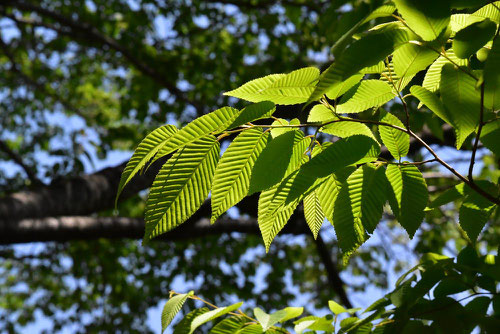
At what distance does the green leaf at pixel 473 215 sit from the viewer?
116cm

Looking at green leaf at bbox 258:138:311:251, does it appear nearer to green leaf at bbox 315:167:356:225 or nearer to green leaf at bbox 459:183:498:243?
green leaf at bbox 315:167:356:225

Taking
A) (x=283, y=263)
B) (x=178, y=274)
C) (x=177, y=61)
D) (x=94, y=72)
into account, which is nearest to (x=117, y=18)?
(x=177, y=61)

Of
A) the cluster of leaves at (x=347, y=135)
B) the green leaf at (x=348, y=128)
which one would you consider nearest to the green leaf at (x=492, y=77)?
the cluster of leaves at (x=347, y=135)

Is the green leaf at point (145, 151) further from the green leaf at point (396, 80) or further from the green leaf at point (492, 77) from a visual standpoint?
the green leaf at point (492, 77)

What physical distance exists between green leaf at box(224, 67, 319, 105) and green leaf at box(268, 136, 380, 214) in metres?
0.12

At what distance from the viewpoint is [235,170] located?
98cm

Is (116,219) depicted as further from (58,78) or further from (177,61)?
(58,78)

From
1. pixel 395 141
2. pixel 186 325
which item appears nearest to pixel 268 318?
pixel 186 325

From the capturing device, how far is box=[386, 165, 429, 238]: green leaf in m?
1.01

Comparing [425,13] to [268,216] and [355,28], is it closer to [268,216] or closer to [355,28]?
[355,28]

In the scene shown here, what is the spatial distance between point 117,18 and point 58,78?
5.28ft

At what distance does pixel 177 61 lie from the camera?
570 cm

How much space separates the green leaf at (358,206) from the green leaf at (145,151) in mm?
400

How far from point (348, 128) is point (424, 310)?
1.65 feet
